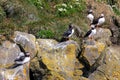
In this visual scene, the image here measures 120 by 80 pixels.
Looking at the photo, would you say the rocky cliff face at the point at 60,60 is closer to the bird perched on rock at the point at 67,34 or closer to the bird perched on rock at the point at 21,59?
the bird perched on rock at the point at 21,59

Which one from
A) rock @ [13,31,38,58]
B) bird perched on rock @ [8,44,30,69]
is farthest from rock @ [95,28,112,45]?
bird perched on rock @ [8,44,30,69]

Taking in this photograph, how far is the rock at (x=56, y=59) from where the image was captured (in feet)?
58.8

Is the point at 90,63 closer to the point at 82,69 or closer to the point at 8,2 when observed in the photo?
the point at 82,69

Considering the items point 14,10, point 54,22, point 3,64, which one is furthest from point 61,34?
point 3,64

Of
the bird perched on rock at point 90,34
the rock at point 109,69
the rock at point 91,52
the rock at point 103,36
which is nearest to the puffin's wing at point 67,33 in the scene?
the bird perched on rock at point 90,34

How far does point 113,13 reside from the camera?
83.7 ft

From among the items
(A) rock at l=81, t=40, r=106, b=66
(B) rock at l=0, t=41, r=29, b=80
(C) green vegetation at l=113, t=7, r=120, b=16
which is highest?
(B) rock at l=0, t=41, r=29, b=80

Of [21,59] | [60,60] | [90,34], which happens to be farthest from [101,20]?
[21,59]

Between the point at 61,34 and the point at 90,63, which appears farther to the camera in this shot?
the point at 61,34

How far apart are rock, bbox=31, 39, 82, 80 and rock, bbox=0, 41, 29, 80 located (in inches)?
20.9

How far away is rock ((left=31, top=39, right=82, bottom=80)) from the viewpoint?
705 inches

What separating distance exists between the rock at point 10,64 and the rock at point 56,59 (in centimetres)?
53

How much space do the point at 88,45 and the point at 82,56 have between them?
598 millimetres

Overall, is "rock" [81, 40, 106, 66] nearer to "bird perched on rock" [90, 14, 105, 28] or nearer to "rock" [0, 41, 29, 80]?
"rock" [0, 41, 29, 80]
